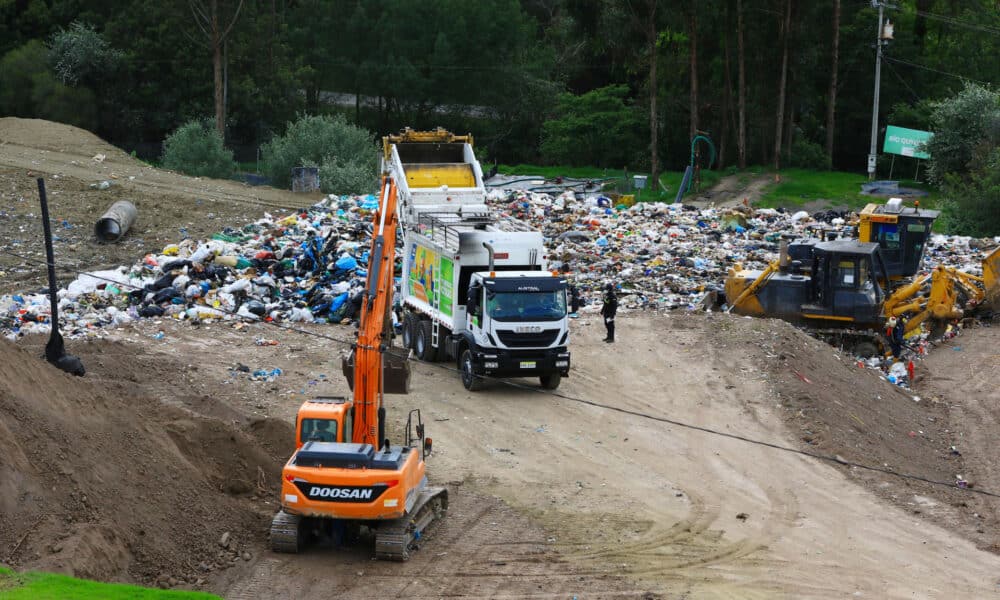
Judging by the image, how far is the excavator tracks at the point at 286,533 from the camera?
12.9 meters

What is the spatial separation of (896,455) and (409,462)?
884 centimetres

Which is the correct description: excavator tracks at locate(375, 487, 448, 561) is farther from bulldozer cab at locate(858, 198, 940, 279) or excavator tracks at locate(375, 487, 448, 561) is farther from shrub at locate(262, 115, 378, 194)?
shrub at locate(262, 115, 378, 194)

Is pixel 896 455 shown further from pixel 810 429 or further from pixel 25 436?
pixel 25 436

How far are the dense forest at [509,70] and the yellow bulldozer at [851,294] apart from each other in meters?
21.6

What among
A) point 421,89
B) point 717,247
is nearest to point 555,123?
point 421,89

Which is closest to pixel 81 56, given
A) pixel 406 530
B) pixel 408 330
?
pixel 408 330

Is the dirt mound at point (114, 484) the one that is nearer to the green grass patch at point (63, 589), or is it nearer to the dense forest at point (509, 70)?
the green grass patch at point (63, 589)

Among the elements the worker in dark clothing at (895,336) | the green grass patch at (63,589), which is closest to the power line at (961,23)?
the worker in dark clothing at (895,336)

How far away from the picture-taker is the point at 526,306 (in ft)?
65.2

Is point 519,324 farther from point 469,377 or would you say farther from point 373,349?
point 373,349

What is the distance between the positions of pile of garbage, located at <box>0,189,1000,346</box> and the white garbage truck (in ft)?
10.0

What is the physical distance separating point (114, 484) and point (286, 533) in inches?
75.9

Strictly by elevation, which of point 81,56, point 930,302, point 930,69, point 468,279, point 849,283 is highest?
point 930,69

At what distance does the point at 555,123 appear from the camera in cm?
5716
